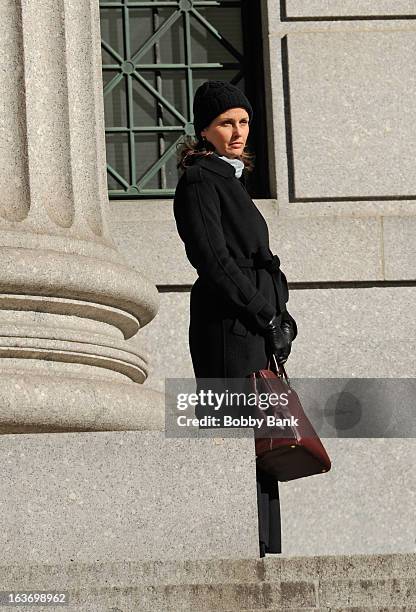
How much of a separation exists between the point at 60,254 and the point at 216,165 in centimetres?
96

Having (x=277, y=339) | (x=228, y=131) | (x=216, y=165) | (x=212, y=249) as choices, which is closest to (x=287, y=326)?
(x=277, y=339)

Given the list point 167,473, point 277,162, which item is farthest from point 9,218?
point 277,162

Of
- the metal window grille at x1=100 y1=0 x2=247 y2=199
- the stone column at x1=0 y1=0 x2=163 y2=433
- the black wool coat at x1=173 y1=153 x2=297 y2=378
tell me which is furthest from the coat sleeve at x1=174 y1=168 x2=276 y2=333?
the metal window grille at x1=100 y1=0 x2=247 y2=199

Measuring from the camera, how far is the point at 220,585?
6023 millimetres

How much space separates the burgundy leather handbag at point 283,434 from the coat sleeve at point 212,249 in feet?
1.09

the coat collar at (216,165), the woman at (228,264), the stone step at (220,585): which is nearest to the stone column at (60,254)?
the woman at (228,264)

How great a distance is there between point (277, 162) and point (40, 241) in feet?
10.5

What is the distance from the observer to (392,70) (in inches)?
438


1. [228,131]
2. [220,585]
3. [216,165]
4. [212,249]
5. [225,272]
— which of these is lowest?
[220,585]

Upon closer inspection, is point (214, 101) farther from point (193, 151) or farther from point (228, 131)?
point (193, 151)

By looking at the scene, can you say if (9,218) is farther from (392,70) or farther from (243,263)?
(392,70)

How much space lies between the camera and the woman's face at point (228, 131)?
7809mm

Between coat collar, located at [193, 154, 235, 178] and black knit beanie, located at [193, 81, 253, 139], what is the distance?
0.18m

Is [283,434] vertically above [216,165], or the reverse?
[216,165]
